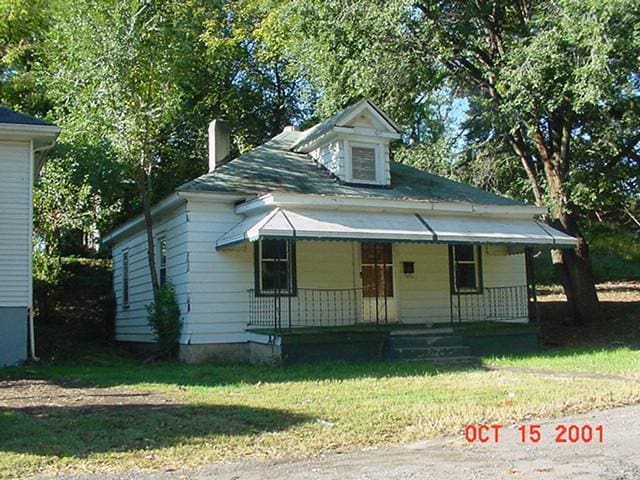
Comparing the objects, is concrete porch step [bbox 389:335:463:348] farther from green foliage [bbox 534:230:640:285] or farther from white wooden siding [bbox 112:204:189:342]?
green foliage [bbox 534:230:640:285]

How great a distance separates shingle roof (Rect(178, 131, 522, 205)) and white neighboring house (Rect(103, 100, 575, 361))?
48 mm

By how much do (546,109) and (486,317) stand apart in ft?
17.9

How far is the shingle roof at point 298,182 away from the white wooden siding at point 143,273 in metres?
1.21

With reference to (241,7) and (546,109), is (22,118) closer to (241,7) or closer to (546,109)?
(546,109)

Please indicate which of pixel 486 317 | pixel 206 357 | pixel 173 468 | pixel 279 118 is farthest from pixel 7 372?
pixel 279 118

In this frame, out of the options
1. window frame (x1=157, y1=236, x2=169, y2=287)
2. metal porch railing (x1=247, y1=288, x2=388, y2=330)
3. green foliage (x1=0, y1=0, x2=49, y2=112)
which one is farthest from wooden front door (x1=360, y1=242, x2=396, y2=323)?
green foliage (x1=0, y1=0, x2=49, y2=112)

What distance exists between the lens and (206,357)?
13.9 metres

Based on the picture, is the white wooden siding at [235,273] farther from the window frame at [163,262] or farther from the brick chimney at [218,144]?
the brick chimney at [218,144]

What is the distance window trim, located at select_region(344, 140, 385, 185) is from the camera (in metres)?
15.8

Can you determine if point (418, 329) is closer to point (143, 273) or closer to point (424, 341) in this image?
point (424, 341)

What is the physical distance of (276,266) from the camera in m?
14.7

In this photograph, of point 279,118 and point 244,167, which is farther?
point 279,118

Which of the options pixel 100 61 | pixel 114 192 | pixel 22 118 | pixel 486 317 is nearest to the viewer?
pixel 22 118

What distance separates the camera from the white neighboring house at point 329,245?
13766 millimetres
